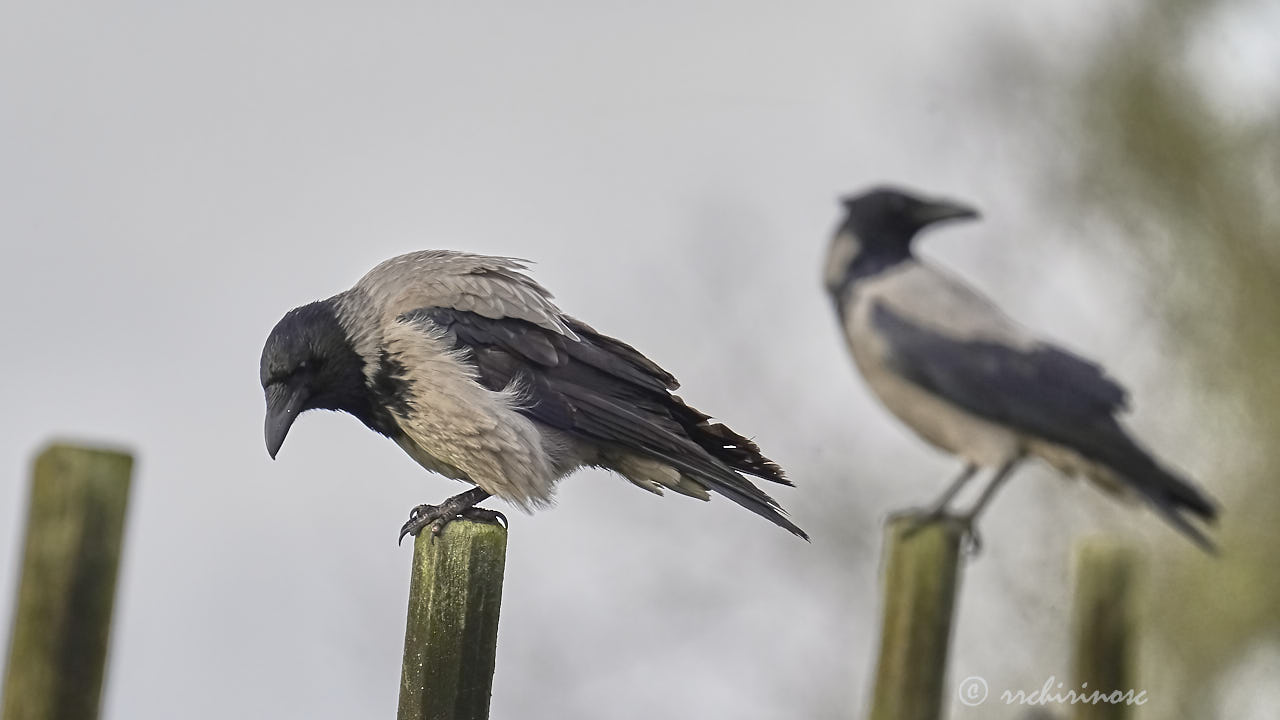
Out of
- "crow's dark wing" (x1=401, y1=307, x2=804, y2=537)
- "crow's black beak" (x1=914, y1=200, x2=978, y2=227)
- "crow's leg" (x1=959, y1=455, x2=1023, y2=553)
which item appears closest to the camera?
"crow's leg" (x1=959, y1=455, x2=1023, y2=553)

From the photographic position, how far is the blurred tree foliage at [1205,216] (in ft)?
39.5

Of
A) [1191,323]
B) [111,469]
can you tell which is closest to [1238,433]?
[1191,323]

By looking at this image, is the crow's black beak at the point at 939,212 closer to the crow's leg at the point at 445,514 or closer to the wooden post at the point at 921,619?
the wooden post at the point at 921,619

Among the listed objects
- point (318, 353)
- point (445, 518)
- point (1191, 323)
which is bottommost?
point (445, 518)

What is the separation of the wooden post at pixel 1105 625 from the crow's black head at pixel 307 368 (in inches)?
102

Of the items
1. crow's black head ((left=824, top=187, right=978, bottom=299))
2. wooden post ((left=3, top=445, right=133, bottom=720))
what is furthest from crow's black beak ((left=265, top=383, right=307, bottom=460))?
crow's black head ((left=824, top=187, right=978, bottom=299))

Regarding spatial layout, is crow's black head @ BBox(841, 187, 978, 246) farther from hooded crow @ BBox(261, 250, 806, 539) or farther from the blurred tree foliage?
the blurred tree foliage

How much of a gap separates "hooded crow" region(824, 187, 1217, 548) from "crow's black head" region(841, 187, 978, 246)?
3cm

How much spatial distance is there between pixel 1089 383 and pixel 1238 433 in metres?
9.46

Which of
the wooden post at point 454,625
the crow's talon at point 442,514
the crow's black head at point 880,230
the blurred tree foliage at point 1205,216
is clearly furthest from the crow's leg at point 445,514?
the blurred tree foliage at point 1205,216

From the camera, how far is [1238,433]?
12141 millimetres

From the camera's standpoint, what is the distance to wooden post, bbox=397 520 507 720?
158 inches

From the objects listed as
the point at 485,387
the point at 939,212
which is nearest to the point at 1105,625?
the point at 939,212

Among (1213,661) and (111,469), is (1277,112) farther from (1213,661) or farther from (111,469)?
(111,469)
